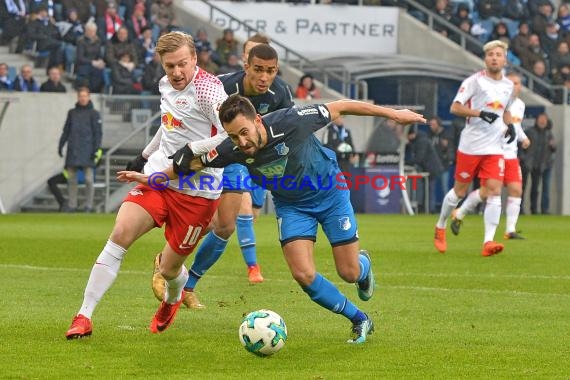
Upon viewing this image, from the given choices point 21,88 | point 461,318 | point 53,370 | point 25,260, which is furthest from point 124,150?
point 53,370

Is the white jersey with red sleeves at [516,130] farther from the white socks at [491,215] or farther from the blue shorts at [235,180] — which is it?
the blue shorts at [235,180]

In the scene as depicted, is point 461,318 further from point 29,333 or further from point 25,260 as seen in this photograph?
point 25,260

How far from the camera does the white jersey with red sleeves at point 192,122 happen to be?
30.1 feet

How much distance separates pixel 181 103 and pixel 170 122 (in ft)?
0.58

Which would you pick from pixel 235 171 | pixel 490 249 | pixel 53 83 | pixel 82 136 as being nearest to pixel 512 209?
pixel 490 249

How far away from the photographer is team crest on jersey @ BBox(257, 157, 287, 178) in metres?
8.63

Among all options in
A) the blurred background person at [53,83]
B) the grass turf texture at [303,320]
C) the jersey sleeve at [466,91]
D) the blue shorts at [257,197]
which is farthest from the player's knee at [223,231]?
the blurred background person at [53,83]

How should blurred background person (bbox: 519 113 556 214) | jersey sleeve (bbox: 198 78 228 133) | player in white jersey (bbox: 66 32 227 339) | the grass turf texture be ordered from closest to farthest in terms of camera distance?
the grass turf texture
player in white jersey (bbox: 66 32 227 339)
jersey sleeve (bbox: 198 78 228 133)
blurred background person (bbox: 519 113 556 214)

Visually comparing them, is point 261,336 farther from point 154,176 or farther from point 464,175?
point 464,175

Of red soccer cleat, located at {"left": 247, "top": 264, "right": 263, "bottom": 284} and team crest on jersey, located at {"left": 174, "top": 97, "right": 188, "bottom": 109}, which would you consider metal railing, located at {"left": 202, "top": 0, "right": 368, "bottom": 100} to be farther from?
team crest on jersey, located at {"left": 174, "top": 97, "right": 188, "bottom": 109}

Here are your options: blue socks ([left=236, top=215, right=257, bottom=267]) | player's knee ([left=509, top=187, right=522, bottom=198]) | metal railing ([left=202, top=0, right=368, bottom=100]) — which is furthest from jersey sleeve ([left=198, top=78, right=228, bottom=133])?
metal railing ([left=202, top=0, right=368, bottom=100])

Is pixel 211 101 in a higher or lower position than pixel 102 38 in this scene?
lower

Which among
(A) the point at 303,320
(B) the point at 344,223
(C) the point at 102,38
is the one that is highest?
(C) the point at 102,38

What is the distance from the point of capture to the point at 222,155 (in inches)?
336
